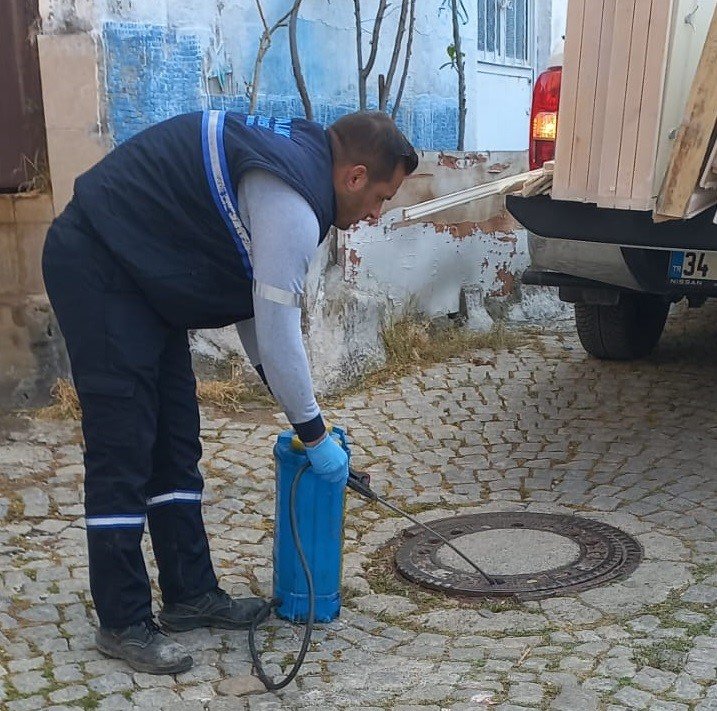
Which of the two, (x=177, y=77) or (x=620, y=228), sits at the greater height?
(x=177, y=77)

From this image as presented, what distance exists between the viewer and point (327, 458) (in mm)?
3100

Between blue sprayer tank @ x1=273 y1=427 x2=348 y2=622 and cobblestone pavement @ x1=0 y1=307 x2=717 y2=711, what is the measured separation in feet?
0.29

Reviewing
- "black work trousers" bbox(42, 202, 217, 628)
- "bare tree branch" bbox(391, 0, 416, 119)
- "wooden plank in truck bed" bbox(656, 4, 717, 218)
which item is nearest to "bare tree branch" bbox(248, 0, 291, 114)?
"bare tree branch" bbox(391, 0, 416, 119)

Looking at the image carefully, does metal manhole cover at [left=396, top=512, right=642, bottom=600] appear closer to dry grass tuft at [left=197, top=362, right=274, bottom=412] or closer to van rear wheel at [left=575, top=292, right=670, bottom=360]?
dry grass tuft at [left=197, top=362, right=274, bottom=412]

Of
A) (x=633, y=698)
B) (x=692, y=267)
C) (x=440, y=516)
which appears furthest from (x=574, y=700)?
(x=692, y=267)

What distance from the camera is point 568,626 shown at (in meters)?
3.33

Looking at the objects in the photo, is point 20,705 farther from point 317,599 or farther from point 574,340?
point 574,340

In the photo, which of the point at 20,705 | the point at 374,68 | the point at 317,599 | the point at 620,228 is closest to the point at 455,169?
the point at 374,68

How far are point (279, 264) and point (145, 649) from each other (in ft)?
3.85

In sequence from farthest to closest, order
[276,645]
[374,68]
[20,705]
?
1. [374,68]
2. [276,645]
3. [20,705]

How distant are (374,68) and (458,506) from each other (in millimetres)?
3655

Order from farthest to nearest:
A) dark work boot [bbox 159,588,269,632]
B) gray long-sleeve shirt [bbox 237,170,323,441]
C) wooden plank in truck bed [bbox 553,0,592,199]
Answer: wooden plank in truck bed [bbox 553,0,592,199] < dark work boot [bbox 159,588,269,632] < gray long-sleeve shirt [bbox 237,170,323,441]

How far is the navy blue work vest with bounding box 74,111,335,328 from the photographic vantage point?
2.92 meters

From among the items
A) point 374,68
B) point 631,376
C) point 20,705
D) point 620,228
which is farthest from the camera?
point 374,68
